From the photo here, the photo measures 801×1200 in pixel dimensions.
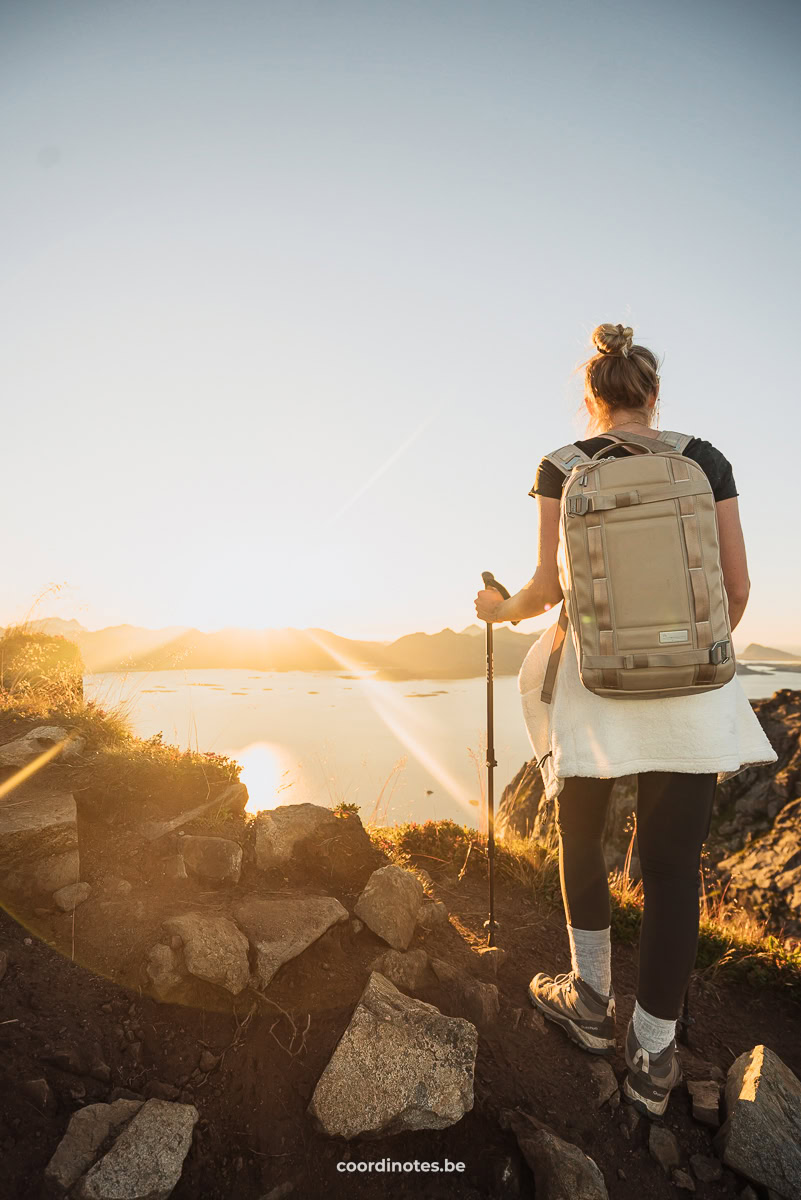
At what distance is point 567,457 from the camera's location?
267 cm

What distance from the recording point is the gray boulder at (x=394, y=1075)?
243 cm

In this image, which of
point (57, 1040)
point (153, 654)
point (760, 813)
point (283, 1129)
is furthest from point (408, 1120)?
point (760, 813)

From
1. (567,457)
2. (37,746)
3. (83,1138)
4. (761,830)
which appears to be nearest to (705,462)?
(567,457)

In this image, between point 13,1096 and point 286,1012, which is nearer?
point 13,1096

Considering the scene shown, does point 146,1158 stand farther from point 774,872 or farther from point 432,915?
point 774,872

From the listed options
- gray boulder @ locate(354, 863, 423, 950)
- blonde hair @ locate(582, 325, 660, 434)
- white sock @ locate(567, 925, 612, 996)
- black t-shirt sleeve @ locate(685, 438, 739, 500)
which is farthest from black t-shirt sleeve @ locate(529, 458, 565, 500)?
gray boulder @ locate(354, 863, 423, 950)

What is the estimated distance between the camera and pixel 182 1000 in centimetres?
286

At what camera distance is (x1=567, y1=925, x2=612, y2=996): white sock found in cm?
293

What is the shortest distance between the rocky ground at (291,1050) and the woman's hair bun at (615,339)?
121 inches

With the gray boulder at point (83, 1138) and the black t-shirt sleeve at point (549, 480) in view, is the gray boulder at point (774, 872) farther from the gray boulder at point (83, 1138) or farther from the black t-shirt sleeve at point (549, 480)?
the gray boulder at point (83, 1138)

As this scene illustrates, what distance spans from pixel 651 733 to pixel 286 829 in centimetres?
248

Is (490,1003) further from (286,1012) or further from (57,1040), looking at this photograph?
(57,1040)

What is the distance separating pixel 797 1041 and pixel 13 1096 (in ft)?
13.4

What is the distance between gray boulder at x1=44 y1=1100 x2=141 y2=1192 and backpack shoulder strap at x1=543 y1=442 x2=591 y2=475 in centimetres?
303
